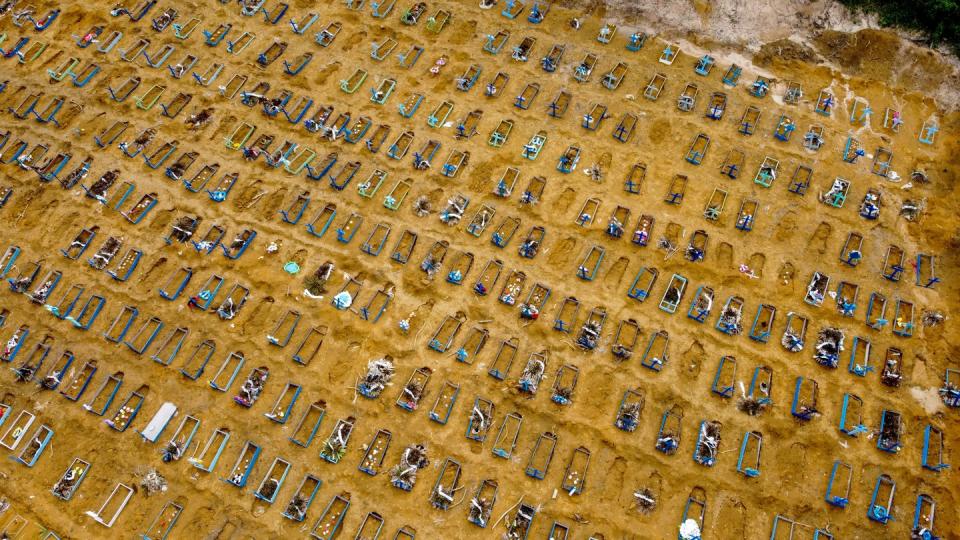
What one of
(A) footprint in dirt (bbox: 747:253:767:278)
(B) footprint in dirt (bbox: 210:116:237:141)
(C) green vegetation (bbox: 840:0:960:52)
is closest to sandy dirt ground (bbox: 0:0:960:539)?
(A) footprint in dirt (bbox: 747:253:767:278)

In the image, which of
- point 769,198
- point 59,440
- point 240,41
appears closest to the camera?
point 59,440

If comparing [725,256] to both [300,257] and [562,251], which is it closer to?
[562,251]

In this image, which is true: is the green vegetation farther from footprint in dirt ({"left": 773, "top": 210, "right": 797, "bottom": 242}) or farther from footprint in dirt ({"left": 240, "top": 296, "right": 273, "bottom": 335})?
footprint in dirt ({"left": 240, "top": 296, "right": 273, "bottom": 335})

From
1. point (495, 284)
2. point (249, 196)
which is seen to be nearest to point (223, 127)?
point (249, 196)

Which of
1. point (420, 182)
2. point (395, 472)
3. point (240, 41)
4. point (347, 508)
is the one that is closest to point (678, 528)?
point (395, 472)

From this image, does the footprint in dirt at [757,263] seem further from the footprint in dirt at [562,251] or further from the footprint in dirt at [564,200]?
the footprint in dirt at [564,200]

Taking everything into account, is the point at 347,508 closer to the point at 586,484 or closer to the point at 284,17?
the point at 586,484

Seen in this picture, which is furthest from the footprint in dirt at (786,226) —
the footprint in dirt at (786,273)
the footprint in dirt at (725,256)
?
the footprint in dirt at (725,256)
